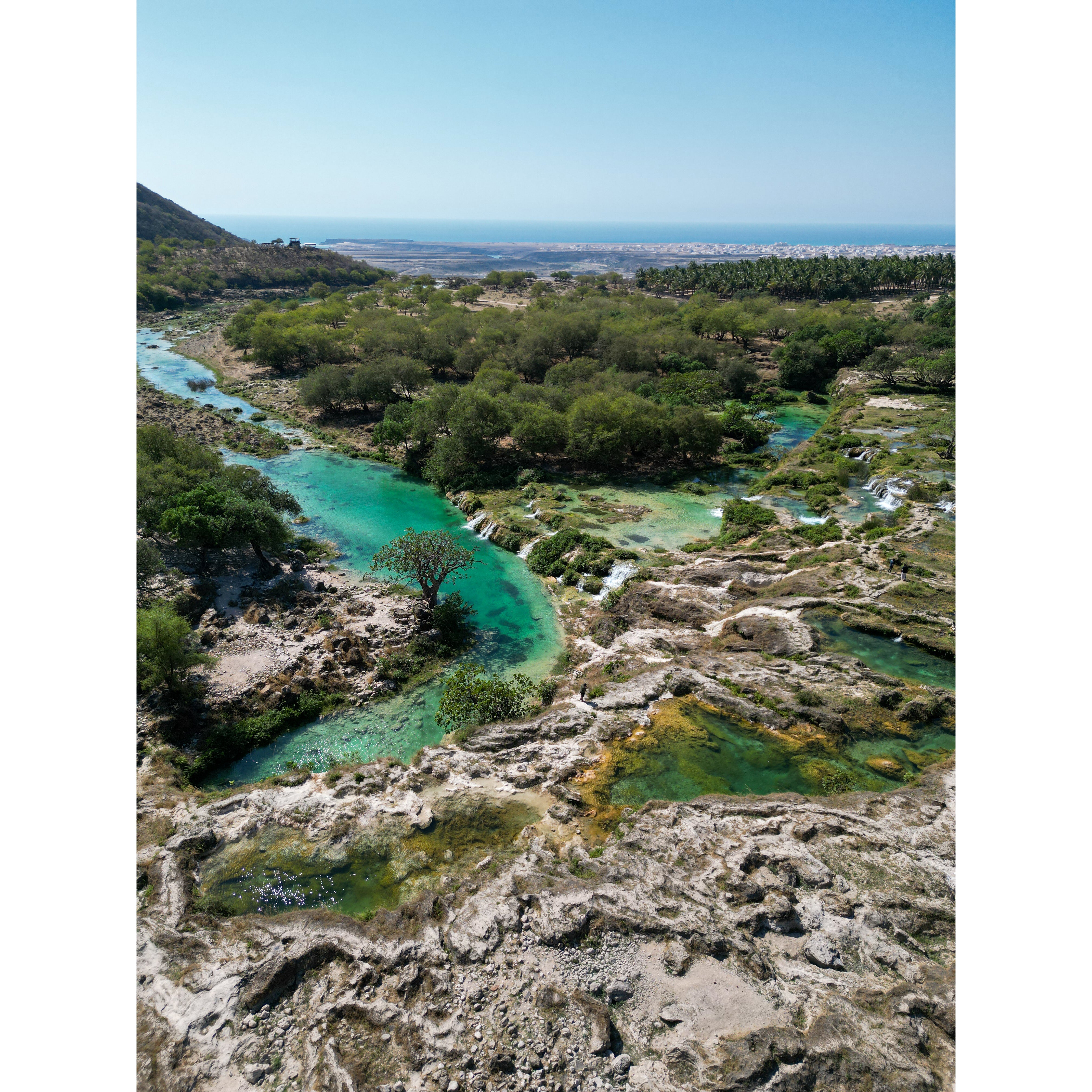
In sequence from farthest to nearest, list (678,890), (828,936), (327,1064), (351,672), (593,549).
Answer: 1. (593,549)
2. (351,672)
3. (678,890)
4. (828,936)
5. (327,1064)

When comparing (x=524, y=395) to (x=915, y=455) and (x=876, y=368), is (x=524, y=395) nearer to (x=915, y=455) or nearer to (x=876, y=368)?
(x=915, y=455)

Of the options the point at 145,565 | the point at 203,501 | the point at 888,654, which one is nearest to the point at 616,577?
the point at 888,654

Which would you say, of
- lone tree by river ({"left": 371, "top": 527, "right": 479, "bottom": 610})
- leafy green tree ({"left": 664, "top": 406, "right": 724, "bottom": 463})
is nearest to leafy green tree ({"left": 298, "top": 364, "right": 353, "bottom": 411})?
leafy green tree ({"left": 664, "top": 406, "right": 724, "bottom": 463})

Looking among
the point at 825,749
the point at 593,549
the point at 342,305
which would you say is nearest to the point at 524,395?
the point at 593,549

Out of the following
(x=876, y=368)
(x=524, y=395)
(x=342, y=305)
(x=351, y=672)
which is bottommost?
(x=351, y=672)

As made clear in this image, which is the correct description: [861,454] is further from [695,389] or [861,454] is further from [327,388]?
[327,388]

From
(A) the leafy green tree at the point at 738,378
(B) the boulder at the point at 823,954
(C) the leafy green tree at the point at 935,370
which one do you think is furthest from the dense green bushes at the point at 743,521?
(C) the leafy green tree at the point at 935,370
